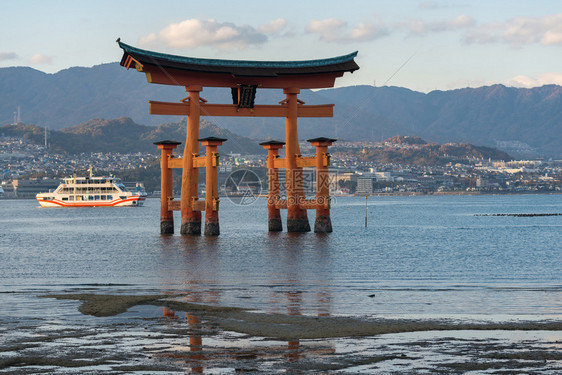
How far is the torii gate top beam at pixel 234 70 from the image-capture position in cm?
4394

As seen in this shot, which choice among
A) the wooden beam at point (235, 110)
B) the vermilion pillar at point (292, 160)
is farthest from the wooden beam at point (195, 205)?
the wooden beam at point (235, 110)

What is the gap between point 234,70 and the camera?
4622 centimetres

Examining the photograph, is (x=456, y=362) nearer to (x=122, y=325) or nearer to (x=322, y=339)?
(x=322, y=339)

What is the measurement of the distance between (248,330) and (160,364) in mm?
3453

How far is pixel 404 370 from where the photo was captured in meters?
11.7

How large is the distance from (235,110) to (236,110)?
0.06 meters

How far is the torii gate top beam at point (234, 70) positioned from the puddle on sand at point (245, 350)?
1165 inches

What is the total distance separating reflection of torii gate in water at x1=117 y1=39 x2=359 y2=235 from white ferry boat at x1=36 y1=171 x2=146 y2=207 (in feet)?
282

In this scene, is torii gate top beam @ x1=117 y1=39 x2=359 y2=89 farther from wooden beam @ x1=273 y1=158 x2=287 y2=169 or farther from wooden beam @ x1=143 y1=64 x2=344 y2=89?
wooden beam @ x1=273 y1=158 x2=287 y2=169

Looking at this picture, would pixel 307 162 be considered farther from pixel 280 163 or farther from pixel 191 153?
pixel 191 153

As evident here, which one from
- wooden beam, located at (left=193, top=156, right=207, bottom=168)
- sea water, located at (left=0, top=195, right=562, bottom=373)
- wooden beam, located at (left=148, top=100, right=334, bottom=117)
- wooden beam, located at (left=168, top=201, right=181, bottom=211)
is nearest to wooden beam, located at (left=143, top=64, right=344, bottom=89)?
wooden beam, located at (left=148, top=100, right=334, bottom=117)

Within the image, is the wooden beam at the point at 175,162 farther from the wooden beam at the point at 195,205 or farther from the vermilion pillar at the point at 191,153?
the wooden beam at the point at 195,205

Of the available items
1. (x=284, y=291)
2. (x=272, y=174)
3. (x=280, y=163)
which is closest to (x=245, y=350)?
(x=284, y=291)

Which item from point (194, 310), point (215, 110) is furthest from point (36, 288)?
point (215, 110)
